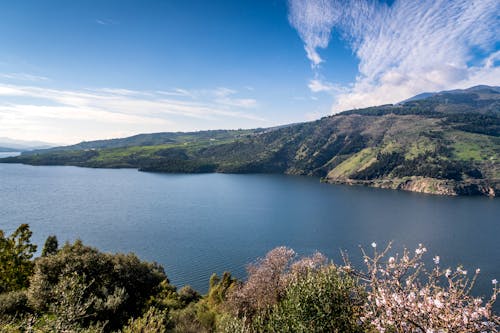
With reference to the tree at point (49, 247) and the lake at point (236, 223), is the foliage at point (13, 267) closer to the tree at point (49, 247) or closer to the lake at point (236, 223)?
the tree at point (49, 247)

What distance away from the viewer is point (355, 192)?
171000 mm

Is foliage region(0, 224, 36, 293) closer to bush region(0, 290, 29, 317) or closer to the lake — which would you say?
bush region(0, 290, 29, 317)

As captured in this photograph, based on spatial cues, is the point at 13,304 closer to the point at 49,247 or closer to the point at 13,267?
the point at 13,267

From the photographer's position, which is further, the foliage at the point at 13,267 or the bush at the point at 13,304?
the foliage at the point at 13,267

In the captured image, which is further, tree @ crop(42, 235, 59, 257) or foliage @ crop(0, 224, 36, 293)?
tree @ crop(42, 235, 59, 257)

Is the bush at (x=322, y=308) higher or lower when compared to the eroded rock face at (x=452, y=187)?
higher

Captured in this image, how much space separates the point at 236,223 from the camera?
96812mm

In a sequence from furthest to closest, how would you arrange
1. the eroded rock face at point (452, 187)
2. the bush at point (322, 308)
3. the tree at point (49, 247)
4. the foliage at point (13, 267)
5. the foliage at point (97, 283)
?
the eroded rock face at point (452, 187) < the tree at point (49, 247) < the foliage at point (13, 267) < the foliage at point (97, 283) < the bush at point (322, 308)

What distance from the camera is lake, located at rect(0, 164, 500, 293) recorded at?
69.6 m

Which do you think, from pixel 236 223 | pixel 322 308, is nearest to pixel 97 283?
pixel 322 308

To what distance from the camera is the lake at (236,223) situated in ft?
228

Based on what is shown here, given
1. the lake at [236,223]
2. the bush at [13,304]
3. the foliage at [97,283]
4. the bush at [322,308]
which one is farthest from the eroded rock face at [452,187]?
the bush at [13,304]

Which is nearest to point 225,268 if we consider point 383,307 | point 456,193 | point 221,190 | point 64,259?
point 64,259

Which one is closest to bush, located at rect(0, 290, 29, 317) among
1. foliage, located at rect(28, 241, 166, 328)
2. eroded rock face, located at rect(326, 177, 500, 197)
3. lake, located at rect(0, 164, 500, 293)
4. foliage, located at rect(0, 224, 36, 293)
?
foliage, located at rect(28, 241, 166, 328)
